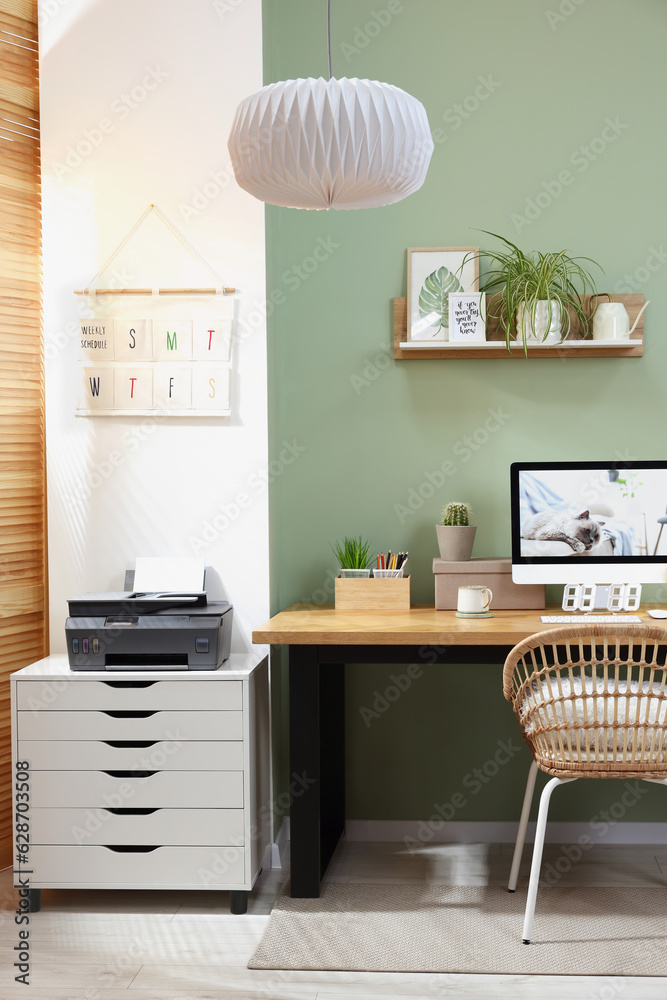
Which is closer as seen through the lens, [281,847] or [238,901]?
[238,901]

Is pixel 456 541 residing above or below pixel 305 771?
above

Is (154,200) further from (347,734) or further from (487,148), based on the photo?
(347,734)

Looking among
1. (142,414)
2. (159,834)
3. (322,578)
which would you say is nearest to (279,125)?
(142,414)

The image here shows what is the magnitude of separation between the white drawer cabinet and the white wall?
347 mm

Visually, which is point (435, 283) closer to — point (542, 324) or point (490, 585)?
point (542, 324)

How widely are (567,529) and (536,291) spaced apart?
29.7 inches

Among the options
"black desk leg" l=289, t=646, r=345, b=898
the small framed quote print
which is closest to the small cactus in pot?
the small framed quote print

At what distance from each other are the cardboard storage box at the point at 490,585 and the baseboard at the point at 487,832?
78cm

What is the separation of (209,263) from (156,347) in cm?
31

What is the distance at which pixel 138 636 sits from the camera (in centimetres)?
238

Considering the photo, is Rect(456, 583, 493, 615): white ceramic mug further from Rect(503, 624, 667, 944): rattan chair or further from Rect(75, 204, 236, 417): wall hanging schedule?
Answer: Rect(75, 204, 236, 417): wall hanging schedule

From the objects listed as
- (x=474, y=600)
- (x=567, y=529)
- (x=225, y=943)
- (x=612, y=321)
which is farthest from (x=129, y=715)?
(x=612, y=321)

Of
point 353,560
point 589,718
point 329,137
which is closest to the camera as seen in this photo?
point 329,137

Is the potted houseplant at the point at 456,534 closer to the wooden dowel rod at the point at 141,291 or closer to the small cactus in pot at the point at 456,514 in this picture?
the small cactus in pot at the point at 456,514
